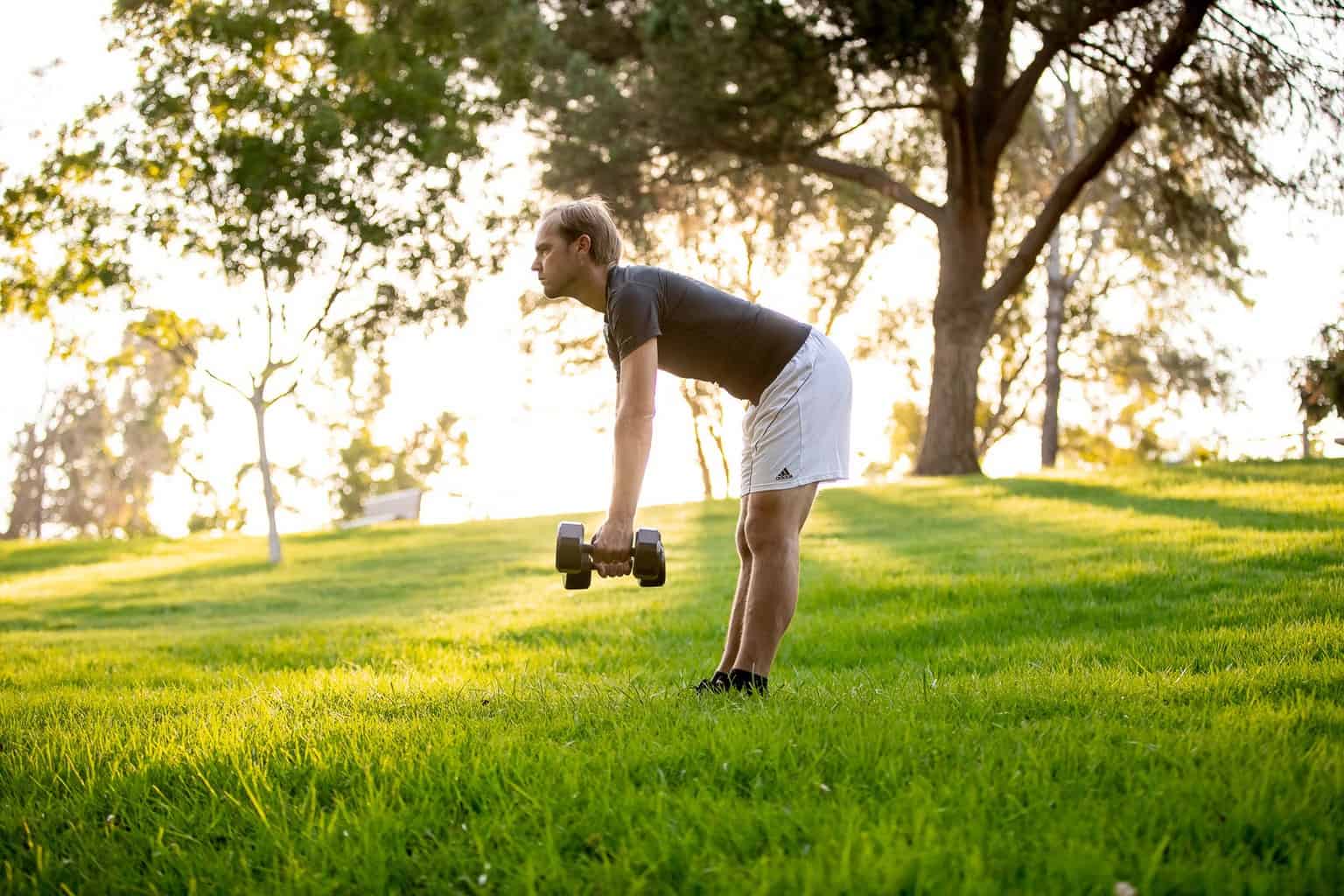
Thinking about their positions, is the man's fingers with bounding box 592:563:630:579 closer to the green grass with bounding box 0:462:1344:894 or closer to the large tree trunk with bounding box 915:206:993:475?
the green grass with bounding box 0:462:1344:894

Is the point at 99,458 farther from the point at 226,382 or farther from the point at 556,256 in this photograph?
the point at 556,256

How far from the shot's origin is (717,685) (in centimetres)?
480

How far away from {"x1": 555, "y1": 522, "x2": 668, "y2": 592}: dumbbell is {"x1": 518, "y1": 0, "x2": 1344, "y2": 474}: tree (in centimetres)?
1180

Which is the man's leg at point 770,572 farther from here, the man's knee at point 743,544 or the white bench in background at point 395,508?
the white bench in background at point 395,508

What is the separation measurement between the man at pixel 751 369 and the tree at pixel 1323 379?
602 cm

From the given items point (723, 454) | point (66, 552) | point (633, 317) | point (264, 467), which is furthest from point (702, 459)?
point (633, 317)

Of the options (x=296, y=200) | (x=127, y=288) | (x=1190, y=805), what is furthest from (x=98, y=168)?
(x=1190, y=805)

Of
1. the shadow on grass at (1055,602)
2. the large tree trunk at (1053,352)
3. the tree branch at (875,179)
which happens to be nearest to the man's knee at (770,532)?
the shadow on grass at (1055,602)

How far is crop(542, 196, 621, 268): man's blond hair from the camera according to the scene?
15.1ft

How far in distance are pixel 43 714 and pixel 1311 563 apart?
8015 mm

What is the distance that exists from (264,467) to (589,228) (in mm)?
16189

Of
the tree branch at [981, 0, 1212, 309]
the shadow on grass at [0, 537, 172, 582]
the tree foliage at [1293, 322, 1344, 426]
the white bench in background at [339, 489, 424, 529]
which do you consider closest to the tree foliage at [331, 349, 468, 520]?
the white bench in background at [339, 489, 424, 529]

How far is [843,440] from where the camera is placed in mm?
4801

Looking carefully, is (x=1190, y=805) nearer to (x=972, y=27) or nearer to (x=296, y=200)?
(x=972, y=27)
